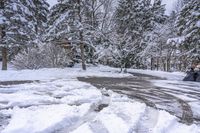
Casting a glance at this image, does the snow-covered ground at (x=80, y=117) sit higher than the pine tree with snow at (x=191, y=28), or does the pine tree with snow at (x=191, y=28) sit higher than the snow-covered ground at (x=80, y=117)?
the pine tree with snow at (x=191, y=28)

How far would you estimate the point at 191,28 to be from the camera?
19.2 metres

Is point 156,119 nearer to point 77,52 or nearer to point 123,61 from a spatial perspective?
point 123,61

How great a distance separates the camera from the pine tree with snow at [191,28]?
19.0 meters

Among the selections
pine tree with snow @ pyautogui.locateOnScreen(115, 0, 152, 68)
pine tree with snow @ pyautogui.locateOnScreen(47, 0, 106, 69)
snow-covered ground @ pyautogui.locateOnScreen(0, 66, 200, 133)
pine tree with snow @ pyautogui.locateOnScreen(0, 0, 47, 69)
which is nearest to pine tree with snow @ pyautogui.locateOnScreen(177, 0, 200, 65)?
pine tree with snow @ pyautogui.locateOnScreen(47, 0, 106, 69)

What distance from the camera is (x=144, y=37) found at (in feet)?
113

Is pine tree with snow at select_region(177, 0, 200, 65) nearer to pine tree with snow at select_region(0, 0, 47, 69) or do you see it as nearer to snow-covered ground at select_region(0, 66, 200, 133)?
pine tree with snow at select_region(0, 0, 47, 69)

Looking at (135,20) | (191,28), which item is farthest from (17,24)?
(135,20)

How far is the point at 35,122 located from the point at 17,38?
1727cm

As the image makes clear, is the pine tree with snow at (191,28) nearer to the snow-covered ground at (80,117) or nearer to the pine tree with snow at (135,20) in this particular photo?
the snow-covered ground at (80,117)

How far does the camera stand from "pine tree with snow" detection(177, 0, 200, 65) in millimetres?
18953

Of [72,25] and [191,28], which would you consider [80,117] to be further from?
[72,25]

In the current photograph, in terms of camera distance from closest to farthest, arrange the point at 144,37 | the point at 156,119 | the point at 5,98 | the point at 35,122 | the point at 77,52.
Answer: the point at 35,122 < the point at 156,119 < the point at 5,98 < the point at 77,52 < the point at 144,37

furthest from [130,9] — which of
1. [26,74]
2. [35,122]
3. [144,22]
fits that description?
[35,122]

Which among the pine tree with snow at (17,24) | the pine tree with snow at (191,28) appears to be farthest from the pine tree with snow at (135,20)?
the pine tree with snow at (17,24)
